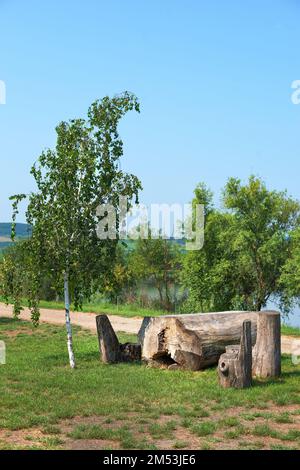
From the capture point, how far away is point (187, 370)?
47.9 feet

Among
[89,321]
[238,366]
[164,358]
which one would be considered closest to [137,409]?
[238,366]

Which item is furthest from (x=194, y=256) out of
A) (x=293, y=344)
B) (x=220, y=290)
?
(x=293, y=344)

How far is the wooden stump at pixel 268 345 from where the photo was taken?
44.1ft

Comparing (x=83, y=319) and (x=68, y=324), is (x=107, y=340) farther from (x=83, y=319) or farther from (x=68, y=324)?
(x=83, y=319)

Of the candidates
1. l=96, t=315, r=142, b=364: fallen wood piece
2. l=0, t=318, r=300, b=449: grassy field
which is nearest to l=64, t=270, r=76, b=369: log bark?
l=0, t=318, r=300, b=449: grassy field

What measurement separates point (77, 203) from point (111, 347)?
372 centimetres

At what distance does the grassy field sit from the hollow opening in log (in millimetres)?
525

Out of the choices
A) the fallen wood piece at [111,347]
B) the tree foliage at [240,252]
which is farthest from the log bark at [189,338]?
the tree foliage at [240,252]

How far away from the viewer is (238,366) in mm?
12367

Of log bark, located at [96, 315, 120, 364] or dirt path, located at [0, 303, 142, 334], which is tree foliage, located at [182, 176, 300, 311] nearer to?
dirt path, located at [0, 303, 142, 334]

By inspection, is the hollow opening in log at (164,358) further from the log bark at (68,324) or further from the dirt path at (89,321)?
the dirt path at (89,321)

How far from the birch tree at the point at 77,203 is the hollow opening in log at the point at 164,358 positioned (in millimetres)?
2092

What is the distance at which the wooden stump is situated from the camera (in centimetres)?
1343

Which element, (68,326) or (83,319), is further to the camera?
(83,319)
